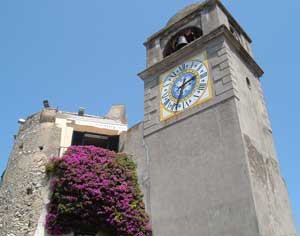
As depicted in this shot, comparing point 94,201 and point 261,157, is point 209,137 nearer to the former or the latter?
point 261,157

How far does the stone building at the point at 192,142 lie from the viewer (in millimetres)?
9703

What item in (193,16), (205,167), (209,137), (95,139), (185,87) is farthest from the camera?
(95,139)

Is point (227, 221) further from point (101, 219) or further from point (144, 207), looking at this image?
point (101, 219)

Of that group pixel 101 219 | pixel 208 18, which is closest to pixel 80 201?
pixel 101 219

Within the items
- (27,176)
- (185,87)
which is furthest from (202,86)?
A: (27,176)

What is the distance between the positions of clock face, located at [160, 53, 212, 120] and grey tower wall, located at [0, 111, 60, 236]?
4454 millimetres

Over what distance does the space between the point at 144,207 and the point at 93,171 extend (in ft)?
6.68

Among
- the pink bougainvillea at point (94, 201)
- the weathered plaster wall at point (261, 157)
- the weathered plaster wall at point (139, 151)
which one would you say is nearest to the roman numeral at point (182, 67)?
the weathered plaster wall at point (261, 157)

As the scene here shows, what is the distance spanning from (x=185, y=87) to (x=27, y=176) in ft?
21.0

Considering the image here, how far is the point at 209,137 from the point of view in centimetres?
1074

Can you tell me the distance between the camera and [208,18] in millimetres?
13164

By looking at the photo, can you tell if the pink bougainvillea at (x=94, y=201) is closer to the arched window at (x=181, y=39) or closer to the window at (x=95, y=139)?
the window at (x=95, y=139)

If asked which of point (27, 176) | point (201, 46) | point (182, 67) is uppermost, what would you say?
point (201, 46)

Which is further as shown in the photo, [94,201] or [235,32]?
[235,32]
